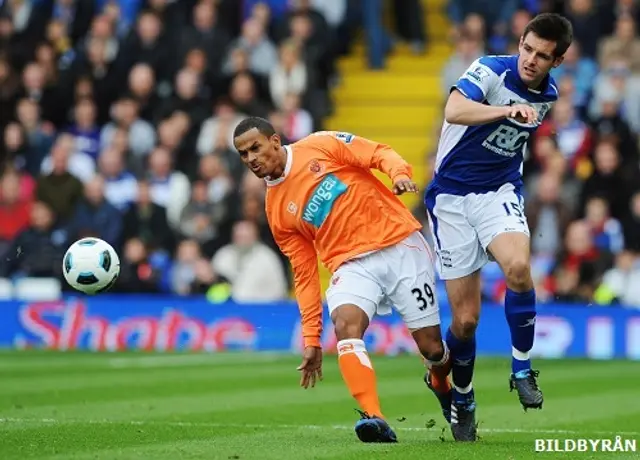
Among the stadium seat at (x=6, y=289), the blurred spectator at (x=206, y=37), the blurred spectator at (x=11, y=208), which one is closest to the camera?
the stadium seat at (x=6, y=289)

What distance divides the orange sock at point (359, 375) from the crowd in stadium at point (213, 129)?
9242 millimetres

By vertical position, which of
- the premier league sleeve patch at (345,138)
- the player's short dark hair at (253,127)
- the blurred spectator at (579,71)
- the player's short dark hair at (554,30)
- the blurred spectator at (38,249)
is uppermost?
the player's short dark hair at (554,30)

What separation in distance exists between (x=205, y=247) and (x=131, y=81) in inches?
142

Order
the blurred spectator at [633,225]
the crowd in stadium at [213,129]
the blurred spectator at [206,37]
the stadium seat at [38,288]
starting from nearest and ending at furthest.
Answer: the blurred spectator at [633,225], the crowd in stadium at [213,129], the stadium seat at [38,288], the blurred spectator at [206,37]

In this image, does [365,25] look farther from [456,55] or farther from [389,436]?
[389,436]

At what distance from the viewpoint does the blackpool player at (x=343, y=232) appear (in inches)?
372

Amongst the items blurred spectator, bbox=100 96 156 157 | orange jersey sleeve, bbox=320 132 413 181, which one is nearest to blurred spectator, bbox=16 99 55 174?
blurred spectator, bbox=100 96 156 157

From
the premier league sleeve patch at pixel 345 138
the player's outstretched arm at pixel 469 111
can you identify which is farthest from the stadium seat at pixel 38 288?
the player's outstretched arm at pixel 469 111

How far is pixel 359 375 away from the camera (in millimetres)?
9195

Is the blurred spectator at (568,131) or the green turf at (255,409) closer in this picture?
the green turf at (255,409)

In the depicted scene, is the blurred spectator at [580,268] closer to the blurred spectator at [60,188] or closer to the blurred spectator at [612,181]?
the blurred spectator at [612,181]

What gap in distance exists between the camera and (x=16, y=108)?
23438mm

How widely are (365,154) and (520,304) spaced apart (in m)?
1.34

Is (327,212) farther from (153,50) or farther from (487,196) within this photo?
(153,50)
